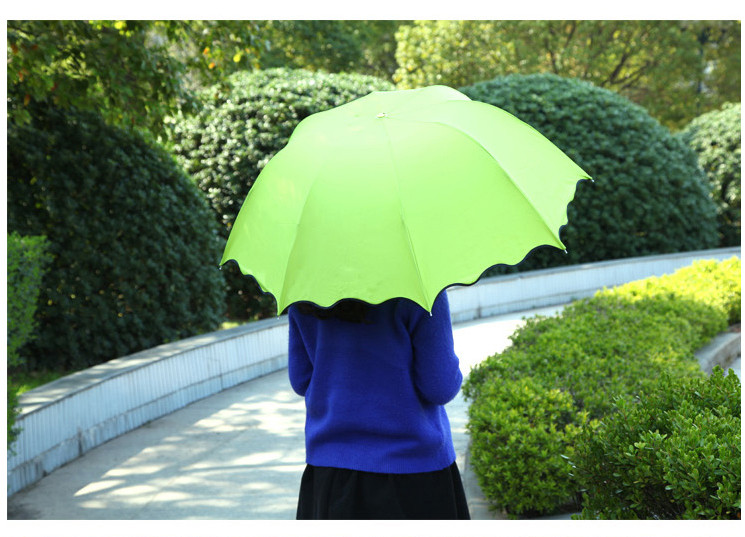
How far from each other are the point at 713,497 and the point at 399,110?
4.97 feet

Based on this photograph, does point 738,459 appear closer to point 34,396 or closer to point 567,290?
point 34,396

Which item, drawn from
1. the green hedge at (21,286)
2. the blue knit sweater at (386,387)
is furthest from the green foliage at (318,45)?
the blue knit sweater at (386,387)

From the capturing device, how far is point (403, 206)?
2115 millimetres

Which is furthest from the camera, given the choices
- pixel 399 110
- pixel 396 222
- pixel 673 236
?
pixel 673 236

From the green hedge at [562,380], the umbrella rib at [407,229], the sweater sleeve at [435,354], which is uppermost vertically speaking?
the umbrella rib at [407,229]

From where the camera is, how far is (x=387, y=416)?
7.25ft

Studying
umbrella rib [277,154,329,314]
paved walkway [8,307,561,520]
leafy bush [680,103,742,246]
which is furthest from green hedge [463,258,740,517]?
leafy bush [680,103,742,246]

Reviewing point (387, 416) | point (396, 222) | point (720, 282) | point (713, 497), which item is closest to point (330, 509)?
point (387, 416)

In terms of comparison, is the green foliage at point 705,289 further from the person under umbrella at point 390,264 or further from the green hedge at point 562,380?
the person under umbrella at point 390,264

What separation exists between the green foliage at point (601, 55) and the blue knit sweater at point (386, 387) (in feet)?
50.4

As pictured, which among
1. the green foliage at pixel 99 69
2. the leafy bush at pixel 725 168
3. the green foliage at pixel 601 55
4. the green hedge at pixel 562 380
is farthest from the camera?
the green foliage at pixel 601 55

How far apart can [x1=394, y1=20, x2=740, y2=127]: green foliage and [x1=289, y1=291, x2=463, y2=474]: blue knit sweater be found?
15350 mm

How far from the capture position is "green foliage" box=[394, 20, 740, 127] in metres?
17.0

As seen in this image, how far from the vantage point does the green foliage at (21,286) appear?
5.45m
